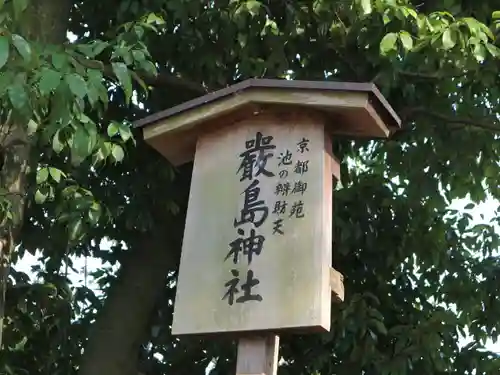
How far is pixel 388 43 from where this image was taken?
10.4 ft

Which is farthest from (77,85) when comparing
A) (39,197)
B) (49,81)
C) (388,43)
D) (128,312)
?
(128,312)

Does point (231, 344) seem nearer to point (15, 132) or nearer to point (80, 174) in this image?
point (80, 174)

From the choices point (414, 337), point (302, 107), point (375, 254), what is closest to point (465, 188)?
point (375, 254)

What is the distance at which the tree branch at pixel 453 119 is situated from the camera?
3.79 metres

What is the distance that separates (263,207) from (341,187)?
5.35ft

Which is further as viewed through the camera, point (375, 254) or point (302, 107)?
point (375, 254)

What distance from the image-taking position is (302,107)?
282 cm

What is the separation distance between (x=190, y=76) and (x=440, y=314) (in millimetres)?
1591

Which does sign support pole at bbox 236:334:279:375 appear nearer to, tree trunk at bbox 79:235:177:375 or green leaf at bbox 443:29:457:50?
green leaf at bbox 443:29:457:50

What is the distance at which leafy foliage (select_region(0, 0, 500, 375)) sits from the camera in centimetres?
335

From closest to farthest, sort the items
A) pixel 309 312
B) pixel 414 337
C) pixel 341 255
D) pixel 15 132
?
pixel 309 312 → pixel 15 132 → pixel 414 337 → pixel 341 255

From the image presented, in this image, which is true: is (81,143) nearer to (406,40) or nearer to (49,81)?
(49,81)

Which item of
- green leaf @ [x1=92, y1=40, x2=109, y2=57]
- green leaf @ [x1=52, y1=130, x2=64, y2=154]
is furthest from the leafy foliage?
green leaf @ [x1=52, y1=130, x2=64, y2=154]

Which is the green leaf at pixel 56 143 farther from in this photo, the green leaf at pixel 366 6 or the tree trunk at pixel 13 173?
the green leaf at pixel 366 6
